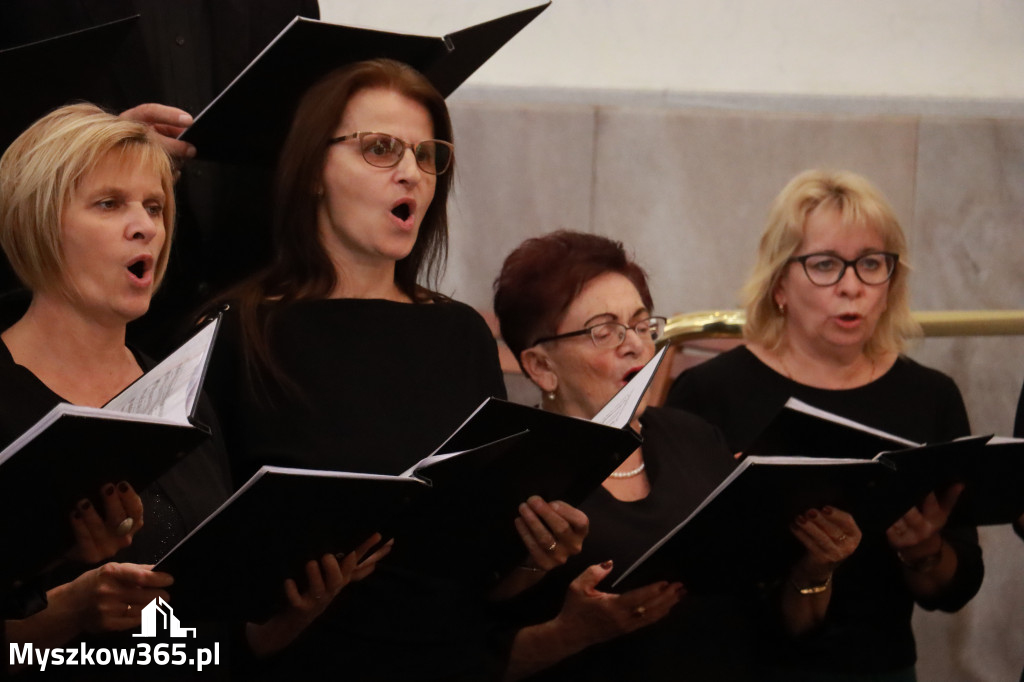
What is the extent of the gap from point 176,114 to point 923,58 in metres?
2.64

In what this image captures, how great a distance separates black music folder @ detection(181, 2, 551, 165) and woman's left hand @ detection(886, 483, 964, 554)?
3.49ft

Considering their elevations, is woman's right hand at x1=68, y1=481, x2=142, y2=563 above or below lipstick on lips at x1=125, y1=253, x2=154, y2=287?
below

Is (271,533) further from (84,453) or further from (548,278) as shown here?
(548,278)

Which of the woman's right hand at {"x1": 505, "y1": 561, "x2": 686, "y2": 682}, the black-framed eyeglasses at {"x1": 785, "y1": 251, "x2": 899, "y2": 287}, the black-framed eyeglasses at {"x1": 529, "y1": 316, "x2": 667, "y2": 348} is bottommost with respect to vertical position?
the woman's right hand at {"x1": 505, "y1": 561, "x2": 686, "y2": 682}

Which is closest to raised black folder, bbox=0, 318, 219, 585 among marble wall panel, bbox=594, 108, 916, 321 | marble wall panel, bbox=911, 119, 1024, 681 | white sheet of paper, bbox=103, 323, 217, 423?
white sheet of paper, bbox=103, 323, 217, 423

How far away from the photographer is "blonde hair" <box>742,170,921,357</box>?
2771mm

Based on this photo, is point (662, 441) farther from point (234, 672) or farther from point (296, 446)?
point (234, 672)

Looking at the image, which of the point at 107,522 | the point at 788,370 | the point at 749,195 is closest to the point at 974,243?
the point at 749,195

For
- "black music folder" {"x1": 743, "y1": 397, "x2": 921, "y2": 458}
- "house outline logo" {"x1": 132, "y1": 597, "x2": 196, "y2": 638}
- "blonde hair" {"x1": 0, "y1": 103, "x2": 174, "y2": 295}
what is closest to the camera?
"house outline logo" {"x1": 132, "y1": 597, "x2": 196, "y2": 638}

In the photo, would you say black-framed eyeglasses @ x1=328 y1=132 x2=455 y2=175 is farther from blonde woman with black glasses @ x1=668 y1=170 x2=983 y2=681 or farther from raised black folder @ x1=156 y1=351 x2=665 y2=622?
blonde woman with black glasses @ x1=668 y1=170 x2=983 y2=681

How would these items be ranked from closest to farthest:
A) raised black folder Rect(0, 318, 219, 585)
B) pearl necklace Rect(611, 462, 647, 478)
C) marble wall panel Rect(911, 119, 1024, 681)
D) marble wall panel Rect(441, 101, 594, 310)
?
raised black folder Rect(0, 318, 219, 585)
pearl necklace Rect(611, 462, 647, 478)
marble wall panel Rect(911, 119, 1024, 681)
marble wall panel Rect(441, 101, 594, 310)

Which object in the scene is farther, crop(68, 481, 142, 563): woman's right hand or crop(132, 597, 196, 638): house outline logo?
crop(132, 597, 196, 638): house outline logo

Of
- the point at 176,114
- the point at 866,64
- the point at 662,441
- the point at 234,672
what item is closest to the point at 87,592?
the point at 234,672

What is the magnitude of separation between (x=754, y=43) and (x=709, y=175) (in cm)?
45
